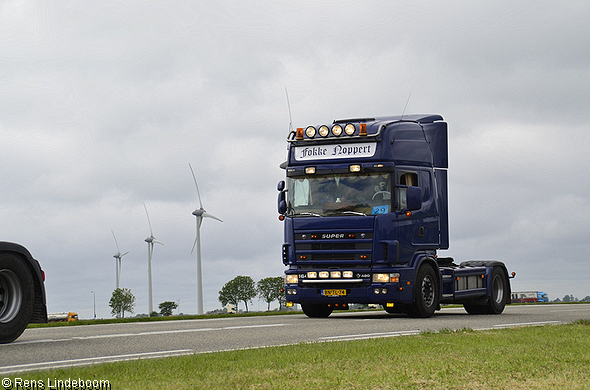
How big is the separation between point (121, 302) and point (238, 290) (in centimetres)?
2445

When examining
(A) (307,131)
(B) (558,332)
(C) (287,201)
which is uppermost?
(A) (307,131)

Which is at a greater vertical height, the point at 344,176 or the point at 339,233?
the point at 344,176


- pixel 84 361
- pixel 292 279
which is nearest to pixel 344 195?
pixel 292 279

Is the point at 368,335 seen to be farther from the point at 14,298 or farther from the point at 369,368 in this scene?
the point at 14,298

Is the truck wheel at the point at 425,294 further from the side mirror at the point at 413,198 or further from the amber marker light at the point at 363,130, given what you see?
the amber marker light at the point at 363,130

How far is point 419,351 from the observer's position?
8.33 metres

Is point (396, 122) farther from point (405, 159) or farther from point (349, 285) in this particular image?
point (349, 285)

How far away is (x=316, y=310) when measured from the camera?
58.3 feet

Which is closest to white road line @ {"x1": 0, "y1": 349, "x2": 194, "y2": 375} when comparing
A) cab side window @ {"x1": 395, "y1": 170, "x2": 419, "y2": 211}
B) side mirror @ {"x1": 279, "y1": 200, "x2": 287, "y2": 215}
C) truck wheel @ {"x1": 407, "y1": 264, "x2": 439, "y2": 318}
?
side mirror @ {"x1": 279, "y1": 200, "x2": 287, "y2": 215}

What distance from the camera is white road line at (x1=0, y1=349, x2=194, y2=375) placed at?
288 inches

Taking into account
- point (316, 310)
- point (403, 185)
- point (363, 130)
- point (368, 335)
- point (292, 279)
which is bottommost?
point (316, 310)

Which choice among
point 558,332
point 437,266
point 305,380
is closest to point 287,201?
point 437,266

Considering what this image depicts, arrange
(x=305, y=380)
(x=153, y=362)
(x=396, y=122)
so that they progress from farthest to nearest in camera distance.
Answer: (x=396, y=122)
(x=153, y=362)
(x=305, y=380)

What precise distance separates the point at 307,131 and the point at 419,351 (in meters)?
8.85
